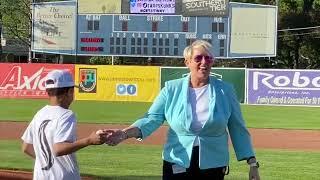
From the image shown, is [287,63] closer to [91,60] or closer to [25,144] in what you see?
[91,60]

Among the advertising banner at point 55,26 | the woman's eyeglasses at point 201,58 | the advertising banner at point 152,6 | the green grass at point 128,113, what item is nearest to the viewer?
the woman's eyeglasses at point 201,58

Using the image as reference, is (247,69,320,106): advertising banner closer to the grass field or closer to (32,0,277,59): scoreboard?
(32,0,277,59): scoreboard

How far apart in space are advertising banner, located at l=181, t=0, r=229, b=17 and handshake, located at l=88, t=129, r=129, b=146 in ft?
88.1

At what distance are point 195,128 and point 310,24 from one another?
6171 centimetres

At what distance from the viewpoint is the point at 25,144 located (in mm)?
4160

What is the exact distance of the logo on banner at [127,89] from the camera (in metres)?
30.3

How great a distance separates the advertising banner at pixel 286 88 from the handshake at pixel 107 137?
2599cm

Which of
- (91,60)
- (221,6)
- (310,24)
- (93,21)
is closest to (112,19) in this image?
(93,21)

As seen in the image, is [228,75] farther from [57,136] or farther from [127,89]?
[57,136]

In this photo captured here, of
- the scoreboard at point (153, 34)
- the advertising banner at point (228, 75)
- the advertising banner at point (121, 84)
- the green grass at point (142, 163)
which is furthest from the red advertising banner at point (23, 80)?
the green grass at point (142, 163)

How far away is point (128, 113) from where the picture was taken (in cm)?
2438

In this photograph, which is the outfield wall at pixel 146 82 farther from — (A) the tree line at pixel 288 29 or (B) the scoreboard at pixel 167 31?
(A) the tree line at pixel 288 29

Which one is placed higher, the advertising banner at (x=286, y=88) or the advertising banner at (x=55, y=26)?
the advertising banner at (x=55, y=26)

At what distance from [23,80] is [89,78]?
3455 mm
